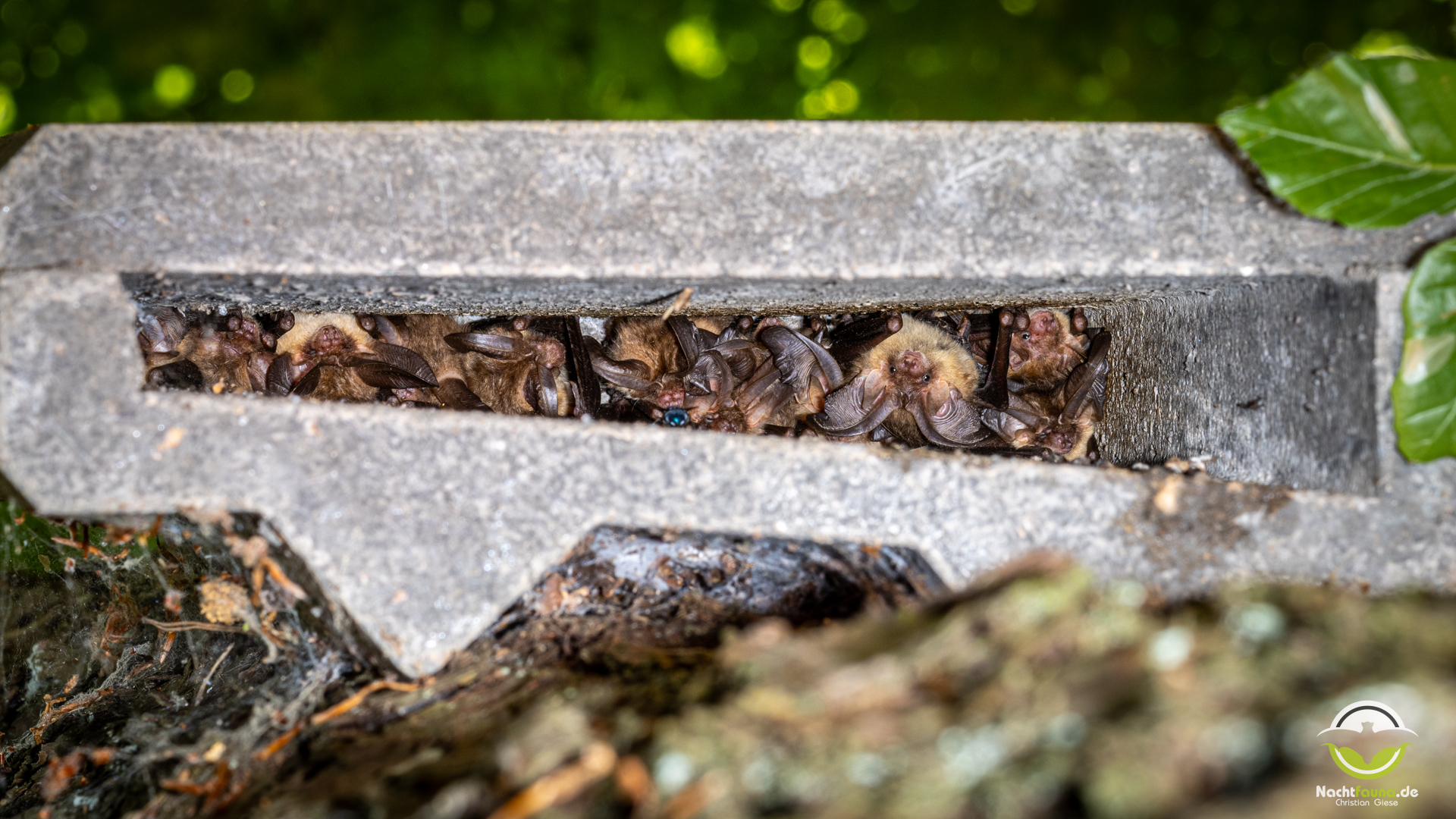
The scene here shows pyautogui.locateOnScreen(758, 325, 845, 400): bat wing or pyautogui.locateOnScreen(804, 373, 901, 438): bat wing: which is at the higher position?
pyautogui.locateOnScreen(758, 325, 845, 400): bat wing

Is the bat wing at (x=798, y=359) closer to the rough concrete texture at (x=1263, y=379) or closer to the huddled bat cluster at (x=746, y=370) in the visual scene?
the huddled bat cluster at (x=746, y=370)

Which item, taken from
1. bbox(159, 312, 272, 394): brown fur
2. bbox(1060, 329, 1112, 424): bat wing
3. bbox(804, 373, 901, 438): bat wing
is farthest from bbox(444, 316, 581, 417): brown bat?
bbox(1060, 329, 1112, 424): bat wing

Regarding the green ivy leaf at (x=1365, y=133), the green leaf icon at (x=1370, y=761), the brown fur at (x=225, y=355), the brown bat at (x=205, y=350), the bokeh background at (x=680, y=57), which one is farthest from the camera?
the bokeh background at (x=680, y=57)

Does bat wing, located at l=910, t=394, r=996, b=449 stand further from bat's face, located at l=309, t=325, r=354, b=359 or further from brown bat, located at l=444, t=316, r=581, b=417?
bat's face, located at l=309, t=325, r=354, b=359

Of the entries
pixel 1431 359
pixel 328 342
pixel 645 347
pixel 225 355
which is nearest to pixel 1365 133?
pixel 1431 359

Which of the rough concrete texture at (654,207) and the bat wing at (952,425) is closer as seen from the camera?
the rough concrete texture at (654,207)

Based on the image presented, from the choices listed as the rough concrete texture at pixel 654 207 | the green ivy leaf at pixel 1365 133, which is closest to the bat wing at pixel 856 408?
the rough concrete texture at pixel 654 207

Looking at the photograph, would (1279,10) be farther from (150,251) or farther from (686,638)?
(150,251)
